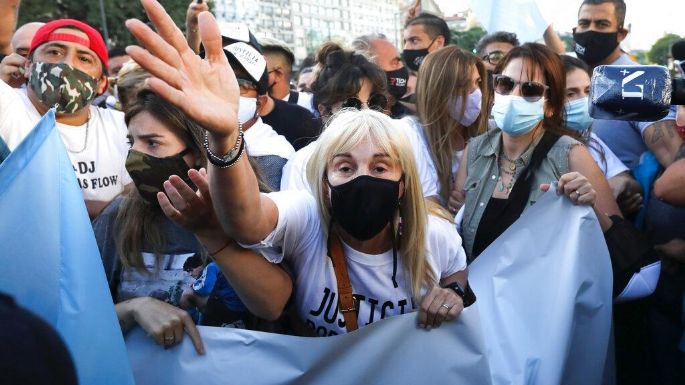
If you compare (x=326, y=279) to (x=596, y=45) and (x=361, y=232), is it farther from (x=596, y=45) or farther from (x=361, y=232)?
(x=596, y=45)

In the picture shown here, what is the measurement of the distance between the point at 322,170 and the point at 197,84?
26.8 inches

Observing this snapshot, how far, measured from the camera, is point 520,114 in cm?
290

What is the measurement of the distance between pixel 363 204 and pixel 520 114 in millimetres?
1318

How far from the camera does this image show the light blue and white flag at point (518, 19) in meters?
4.94

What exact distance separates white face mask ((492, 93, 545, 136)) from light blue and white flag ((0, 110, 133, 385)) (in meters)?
2.07

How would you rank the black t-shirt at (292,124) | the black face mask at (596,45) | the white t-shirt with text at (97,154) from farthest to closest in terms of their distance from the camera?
the black face mask at (596,45) < the black t-shirt at (292,124) < the white t-shirt with text at (97,154)

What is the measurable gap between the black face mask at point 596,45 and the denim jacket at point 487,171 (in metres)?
1.83

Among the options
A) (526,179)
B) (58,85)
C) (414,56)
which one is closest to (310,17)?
(414,56)

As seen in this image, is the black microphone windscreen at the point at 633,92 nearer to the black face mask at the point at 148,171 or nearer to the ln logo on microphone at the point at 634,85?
the ln logo on microphone at the point at 634,85

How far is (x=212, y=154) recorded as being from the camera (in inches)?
60.0

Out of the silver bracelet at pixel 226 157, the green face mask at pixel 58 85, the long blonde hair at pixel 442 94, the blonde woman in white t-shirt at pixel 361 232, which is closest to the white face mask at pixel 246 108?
the green face mask at pixel 58 85

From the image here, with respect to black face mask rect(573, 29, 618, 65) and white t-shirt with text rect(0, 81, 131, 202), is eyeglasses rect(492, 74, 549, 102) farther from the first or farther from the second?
white t-shirt with text rect(0, 81, 131, 202)

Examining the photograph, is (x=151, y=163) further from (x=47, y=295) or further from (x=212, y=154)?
(x=47, y=295)

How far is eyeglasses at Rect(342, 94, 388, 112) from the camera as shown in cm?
340
